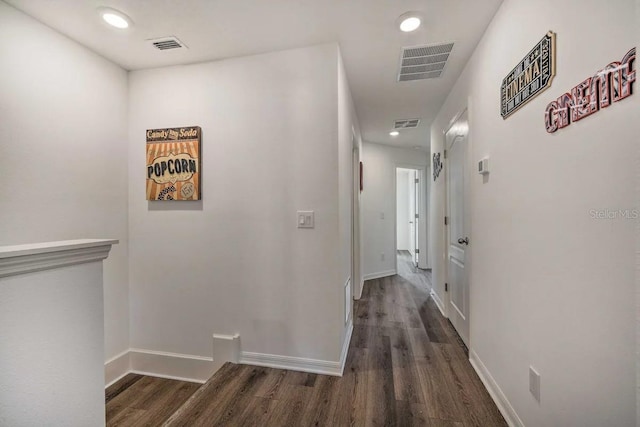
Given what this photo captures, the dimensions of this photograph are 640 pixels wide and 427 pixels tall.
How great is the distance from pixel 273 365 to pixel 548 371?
171 cm

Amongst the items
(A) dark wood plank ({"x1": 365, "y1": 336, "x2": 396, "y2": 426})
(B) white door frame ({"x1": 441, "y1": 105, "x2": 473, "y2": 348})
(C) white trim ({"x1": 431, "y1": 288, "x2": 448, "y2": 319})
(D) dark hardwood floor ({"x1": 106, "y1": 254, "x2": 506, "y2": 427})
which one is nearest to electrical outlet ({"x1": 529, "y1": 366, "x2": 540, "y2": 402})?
(D) dark hardwood floor ({"x1": 106, "y1": 254, "x2": 506, "y2": 427})

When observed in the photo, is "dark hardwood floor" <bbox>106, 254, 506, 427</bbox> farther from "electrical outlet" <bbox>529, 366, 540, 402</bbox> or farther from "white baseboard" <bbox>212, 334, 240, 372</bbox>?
"electrical outlet" <bbox>529, 366, 540, 402</bbox>

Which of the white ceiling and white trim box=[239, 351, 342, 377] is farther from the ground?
the white ceiling

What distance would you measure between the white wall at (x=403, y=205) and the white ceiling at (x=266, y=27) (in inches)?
228

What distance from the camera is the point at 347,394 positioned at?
1.75m

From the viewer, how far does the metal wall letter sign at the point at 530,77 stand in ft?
3.73

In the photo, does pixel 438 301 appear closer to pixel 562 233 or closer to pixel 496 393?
pixel 496 393

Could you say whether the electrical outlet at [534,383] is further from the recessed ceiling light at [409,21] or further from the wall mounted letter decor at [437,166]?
the wall mounted letter decor at [437,166]

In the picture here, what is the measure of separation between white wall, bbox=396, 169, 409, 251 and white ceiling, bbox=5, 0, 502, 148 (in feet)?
19.0

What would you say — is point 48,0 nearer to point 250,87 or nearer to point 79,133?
point 79,133

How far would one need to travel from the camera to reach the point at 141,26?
1.78 metres

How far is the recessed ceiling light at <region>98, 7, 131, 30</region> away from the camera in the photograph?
1.65 meters

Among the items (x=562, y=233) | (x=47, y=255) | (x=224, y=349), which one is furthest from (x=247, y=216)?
(x=562, y=233)

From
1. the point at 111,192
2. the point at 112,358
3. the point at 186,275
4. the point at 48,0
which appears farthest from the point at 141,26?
the point at 112,358
